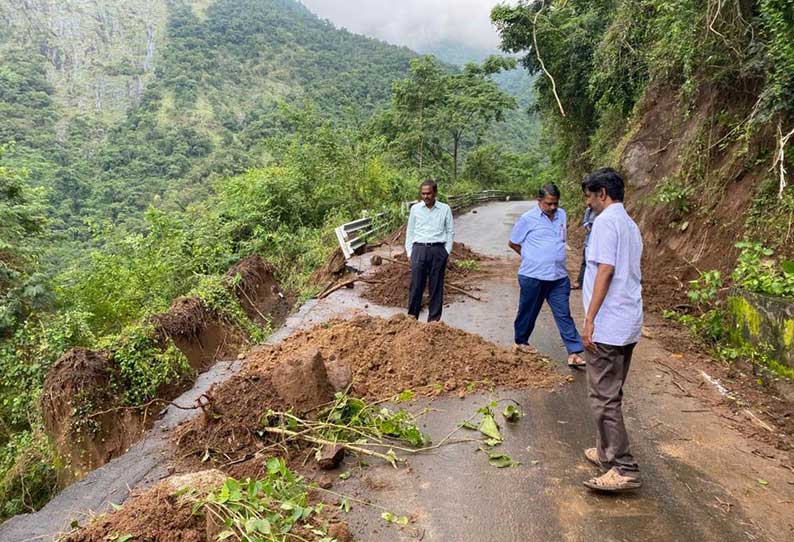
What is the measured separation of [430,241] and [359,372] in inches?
77.2

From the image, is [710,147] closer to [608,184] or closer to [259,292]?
[608,184]

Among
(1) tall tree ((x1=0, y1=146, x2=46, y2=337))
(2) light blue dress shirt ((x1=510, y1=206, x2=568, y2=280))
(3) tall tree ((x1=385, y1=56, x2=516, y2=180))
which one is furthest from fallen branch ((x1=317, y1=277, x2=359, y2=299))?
(3) tall tree ((x1=385, y1=56, x2=516, y2=180))

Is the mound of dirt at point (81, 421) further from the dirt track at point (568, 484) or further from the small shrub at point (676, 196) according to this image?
the small shrub at point (676, 196)

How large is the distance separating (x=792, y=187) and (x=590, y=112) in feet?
50.7

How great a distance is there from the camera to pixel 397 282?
896 centimetres

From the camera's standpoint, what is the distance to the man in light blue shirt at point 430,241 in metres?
6.12

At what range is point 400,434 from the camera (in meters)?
3.95

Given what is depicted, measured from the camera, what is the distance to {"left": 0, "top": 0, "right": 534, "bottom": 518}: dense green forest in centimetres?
726

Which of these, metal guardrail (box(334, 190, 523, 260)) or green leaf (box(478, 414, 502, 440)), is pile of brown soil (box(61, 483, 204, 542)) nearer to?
green leaf (box(478, 414, 502, 440))

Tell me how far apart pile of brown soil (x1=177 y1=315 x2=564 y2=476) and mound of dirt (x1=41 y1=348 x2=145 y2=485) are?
1.12m

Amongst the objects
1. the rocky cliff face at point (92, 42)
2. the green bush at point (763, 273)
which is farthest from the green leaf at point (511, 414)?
the rocky cliff face at point (92, 42)

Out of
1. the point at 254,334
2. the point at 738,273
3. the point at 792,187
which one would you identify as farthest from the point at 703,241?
the point at 254,334

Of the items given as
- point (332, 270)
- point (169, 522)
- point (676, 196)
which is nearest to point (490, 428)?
point (169, 522)

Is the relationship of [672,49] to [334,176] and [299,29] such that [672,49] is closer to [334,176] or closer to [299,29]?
[334,176]
